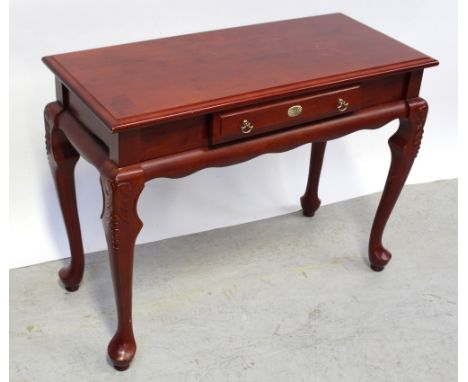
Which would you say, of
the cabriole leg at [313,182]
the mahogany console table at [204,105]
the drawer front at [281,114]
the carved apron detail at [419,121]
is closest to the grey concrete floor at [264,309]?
the cabriole leg at [313,182]

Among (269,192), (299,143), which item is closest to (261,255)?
(269,192)

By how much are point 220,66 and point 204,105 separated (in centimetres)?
31

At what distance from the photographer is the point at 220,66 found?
8.59 ft

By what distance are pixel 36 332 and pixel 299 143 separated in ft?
3.67

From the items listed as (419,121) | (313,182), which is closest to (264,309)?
(313,182)

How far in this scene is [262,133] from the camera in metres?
2.54

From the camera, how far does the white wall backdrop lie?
3125 millimetres

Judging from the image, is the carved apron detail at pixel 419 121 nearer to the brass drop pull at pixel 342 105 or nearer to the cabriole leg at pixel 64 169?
the brass drop pull at pixel 342 105

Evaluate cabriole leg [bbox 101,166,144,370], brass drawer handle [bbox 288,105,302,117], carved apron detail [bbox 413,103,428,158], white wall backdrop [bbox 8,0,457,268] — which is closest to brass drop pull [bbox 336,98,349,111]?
brass drawer handle [bbox 288,105,302,117]

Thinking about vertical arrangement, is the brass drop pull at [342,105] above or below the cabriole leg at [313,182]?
above

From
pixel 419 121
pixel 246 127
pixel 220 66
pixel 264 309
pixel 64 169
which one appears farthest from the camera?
pixel 264 309

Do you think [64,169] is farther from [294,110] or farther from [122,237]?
[294,110]

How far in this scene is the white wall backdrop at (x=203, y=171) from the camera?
3.12 metres

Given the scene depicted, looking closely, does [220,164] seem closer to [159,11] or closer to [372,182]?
[159,11]
